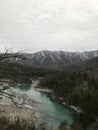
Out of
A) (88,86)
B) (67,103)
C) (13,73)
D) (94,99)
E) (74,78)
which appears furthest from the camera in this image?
(74,78)

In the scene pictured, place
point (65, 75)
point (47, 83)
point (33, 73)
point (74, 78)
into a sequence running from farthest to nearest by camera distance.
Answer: point (33, 73)
point (47, 83)
point (65, 75)
point (74, 78)

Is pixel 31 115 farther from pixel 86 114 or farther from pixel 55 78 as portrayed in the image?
pixel 55 78

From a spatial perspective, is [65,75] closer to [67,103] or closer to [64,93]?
[64,93]

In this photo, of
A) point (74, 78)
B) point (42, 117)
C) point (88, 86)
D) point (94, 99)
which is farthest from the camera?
point (74, 78)

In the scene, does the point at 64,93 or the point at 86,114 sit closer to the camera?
the point at 86,114

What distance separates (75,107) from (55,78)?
52120 millimetres

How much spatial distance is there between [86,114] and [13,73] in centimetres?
4483

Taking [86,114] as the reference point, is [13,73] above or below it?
above

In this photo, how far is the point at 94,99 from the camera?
2594 inches

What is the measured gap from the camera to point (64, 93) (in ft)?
308

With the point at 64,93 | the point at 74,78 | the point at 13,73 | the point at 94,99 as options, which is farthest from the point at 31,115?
the point at 74,78

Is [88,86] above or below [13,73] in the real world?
below

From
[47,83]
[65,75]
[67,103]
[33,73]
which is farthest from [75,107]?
[33,73]

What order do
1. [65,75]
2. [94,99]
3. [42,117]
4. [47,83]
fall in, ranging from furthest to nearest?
[47,83], [65,75], [94,99], [42,117]
